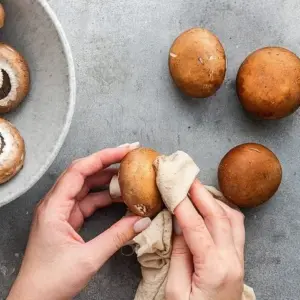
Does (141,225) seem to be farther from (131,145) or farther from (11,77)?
(11,77)

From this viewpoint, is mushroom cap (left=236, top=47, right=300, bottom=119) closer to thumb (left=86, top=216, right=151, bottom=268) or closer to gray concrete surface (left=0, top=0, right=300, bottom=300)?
gray concrete surface (left=0, top=0, right=300, bottom=300)

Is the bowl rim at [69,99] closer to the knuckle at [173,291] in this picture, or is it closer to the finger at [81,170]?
the finger at [81,170]

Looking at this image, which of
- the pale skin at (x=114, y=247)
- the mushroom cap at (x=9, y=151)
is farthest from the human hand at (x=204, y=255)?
the mushroom cap at (x=9, y=151)

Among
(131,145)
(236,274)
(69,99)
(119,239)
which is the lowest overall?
(236,274)

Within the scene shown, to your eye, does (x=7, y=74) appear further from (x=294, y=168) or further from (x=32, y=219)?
(x=294, y=168)

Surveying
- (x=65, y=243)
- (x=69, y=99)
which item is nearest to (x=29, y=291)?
(x=65, y=243)
